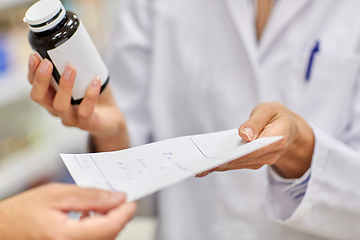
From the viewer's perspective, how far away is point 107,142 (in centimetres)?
63

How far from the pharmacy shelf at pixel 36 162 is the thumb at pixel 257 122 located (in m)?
0.97

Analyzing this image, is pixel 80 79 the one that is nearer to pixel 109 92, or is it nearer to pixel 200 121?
pixel 109 92

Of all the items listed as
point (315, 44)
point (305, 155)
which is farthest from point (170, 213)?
point (315, 44)

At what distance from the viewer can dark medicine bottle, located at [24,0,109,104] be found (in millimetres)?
407

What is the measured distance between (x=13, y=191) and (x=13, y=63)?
465mm

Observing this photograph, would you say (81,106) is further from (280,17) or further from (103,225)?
(280,17)

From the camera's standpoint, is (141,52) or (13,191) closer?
(141,52)

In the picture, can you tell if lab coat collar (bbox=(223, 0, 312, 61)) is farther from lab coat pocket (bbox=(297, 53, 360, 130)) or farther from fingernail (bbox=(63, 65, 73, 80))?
fingernail (bbox=(63, 65, 73, 80))

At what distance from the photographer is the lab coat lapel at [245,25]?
631mm

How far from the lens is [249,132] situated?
37cm

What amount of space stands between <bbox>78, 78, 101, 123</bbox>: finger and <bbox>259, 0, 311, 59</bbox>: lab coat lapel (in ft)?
1.15

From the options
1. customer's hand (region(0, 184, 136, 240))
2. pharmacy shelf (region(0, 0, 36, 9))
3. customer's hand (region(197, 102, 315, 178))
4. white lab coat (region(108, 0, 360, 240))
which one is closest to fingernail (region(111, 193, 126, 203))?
customer's hand (region(0, 184, 136, 240))

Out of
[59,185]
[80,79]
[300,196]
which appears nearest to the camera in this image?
[59,185]

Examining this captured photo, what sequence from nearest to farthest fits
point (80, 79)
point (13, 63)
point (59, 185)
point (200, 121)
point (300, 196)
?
1. point (59, 185)
2. point (80, 79)
3. point (300, 196)
4. point (200, 121)
5. point (13, 63)
